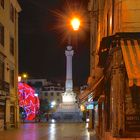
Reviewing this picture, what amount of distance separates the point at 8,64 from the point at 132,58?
110 feet

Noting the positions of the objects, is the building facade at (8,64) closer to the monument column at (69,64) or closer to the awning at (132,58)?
the awning at (132,58)

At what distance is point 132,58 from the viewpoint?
578 inches

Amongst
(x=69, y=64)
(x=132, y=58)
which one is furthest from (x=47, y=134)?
(x=69, y=64)

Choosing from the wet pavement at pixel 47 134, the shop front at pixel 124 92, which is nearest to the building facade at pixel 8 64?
the wet pavement at pixel 47 134

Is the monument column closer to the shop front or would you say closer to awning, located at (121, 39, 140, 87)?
the shop front

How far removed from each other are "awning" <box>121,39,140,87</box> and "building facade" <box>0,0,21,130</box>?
27748mm

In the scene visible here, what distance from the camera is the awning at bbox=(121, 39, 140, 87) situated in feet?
45.4

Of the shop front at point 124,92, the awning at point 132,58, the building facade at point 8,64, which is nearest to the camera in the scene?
the awning at point 132,58

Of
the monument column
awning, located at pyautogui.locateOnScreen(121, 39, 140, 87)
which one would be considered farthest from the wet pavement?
the monument column

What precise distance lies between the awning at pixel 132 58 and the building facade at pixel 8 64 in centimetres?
2775

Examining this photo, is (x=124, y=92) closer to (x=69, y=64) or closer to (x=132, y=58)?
(x=132, y=58)

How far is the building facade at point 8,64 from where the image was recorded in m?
43.8

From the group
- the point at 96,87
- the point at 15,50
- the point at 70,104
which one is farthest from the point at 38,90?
the point at 96,87

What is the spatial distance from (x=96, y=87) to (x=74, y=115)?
76.1 meters
